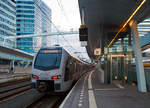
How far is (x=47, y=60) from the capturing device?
8.46m

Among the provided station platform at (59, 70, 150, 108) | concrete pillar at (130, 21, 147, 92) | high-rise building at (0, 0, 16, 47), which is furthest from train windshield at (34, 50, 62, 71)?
high-rise building at (0, 0, 16, 47)

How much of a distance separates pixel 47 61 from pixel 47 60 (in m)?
0.07

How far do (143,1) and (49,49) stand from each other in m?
5.50

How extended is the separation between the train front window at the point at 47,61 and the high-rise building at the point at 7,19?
61.3 m

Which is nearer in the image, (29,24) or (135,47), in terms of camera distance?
(135,47)

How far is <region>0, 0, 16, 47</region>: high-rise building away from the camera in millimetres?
62872

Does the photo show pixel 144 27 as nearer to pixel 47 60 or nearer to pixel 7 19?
pixel 47 60

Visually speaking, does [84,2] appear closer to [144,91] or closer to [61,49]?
[61,49]

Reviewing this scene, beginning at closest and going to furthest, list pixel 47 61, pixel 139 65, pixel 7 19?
pixel 47 61 → pixel 139 65 → pixel 7 19

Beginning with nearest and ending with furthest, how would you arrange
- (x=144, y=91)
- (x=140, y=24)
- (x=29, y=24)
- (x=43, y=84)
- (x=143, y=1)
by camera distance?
(x=143, y=1)
(x=43, y=84)
(x=144, y=91)
(x=140, y=24)
(x=29, y=24)

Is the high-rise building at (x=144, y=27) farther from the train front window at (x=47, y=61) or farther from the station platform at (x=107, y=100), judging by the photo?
the train front window at (x=47, y=61)

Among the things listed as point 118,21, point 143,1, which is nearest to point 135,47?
point 143,1

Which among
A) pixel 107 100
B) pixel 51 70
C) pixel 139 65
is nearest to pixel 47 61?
pixel 51 70

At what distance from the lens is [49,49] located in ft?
29.6
